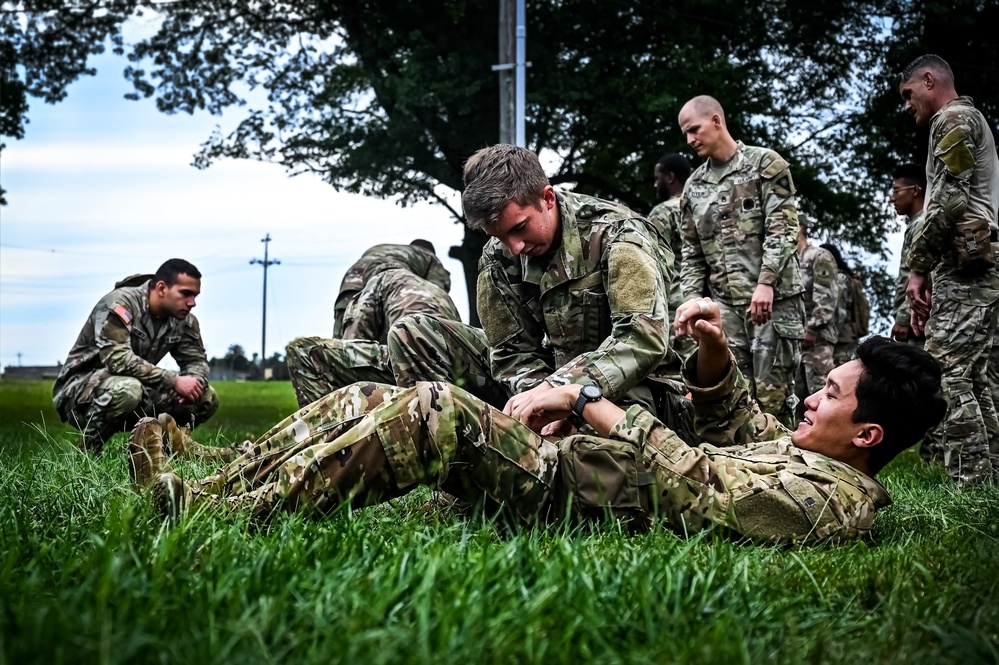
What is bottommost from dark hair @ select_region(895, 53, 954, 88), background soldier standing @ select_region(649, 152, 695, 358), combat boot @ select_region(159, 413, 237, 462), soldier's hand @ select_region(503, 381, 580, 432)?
combat boot @ select_region(159, 413, 237, 462)

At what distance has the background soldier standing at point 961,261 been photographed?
5359 millimetres

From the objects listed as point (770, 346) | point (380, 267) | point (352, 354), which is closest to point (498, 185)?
point (352, 354)

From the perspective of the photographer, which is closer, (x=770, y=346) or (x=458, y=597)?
(x=458, y=597)

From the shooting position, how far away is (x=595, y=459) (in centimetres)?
328

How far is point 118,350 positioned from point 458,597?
237 inches

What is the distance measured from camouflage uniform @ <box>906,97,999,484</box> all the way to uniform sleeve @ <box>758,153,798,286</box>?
3.12ft

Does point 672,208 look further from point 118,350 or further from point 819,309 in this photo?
point 118,350

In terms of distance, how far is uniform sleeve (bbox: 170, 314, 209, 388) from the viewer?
8.19 m

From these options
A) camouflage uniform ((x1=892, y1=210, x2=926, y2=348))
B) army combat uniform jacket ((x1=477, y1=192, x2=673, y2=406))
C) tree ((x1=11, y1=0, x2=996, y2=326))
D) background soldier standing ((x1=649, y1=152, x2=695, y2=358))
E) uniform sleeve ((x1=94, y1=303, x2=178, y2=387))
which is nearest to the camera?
army combat uniform jacket ((x1=477, y1=192, x2=673, y2=406))

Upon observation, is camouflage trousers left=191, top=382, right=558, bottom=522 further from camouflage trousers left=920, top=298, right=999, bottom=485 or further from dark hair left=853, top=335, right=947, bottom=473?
camouflage trousers left=920, top=298, right=999, bottom=485

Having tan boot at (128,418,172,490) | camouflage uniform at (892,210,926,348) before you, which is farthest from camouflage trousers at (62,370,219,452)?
camouflage uniform at (892,210,926,348)

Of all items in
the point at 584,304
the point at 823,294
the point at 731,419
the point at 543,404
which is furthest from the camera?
the point at 823,294

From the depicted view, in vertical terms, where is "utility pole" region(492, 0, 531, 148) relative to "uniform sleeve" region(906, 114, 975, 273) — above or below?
above

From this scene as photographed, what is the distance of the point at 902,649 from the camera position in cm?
216
